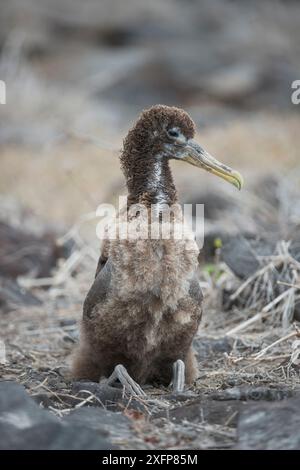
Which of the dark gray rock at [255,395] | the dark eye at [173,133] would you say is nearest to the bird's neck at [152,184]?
the dark eye at [173,133]

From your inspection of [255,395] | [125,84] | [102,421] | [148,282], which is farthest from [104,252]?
[125,84]

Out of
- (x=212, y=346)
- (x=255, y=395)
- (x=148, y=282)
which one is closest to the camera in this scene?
(x=255, y=395)

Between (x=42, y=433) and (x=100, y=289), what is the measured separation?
4.99 feet

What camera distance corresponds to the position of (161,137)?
197 inches

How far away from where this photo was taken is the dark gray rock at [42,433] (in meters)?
3.45

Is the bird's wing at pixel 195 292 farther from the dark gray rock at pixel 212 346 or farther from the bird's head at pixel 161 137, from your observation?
the dark gray rock at pixel 212 346

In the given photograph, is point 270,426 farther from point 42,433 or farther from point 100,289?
point 100,289

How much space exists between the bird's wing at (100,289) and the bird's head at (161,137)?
0.65 meters

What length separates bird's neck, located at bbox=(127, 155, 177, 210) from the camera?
495cm

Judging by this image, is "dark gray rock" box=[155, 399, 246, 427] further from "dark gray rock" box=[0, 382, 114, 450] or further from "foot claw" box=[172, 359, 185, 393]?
"foot claw" box=[172, 359, 185, 393]

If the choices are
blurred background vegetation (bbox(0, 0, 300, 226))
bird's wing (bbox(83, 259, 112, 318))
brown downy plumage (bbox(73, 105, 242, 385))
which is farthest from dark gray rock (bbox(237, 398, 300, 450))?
blurred background vegetation (bbox(0, 0, 300, 226))

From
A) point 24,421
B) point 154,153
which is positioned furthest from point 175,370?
point 24,421

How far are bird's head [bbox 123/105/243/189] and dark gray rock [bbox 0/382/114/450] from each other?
Answer: 1.91 meters
